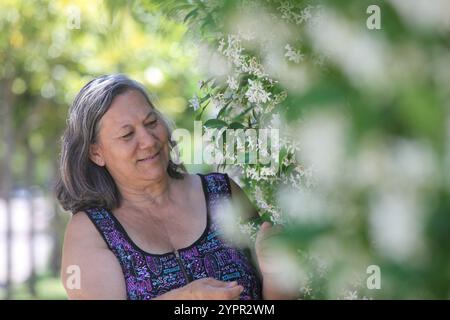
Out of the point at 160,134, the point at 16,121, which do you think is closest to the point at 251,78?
the point at 160,134

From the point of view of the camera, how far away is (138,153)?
8.36ft

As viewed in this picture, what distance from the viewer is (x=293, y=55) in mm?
1401

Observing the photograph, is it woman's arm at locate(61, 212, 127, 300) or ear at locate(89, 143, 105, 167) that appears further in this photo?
ear at locate(89, 143, 105, 167)

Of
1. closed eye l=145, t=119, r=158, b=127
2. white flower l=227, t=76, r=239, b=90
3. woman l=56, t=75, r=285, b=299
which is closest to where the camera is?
white flower l=227, t=76, r=239, b=90

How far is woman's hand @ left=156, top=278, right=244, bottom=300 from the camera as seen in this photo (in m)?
2.12

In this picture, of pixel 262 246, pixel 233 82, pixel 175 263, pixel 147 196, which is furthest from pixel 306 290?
pixel 147 196

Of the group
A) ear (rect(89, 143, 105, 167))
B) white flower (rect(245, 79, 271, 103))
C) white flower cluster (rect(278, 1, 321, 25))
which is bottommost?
ear (rect(89, 143, 105, 167))

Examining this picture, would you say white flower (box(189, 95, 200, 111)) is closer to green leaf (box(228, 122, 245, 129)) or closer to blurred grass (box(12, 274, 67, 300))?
green leaf (box(228, 122, 245, 129))

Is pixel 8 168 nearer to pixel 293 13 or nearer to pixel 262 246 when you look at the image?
pixel 262 246

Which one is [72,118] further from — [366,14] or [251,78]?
[366,14]

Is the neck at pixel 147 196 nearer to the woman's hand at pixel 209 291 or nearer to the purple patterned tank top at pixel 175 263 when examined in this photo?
the purple patterned tank top at pixel 175 263

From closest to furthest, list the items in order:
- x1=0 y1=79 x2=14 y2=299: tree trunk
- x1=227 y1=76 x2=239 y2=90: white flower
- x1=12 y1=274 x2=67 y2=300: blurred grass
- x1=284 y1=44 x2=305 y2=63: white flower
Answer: x1=284 y1=44 x2=305 y2=63: white flower → x1=227 y1=76 x2=239 y2=90: white flower → x1=0 y1=79 x2=14 y2=299: tree trunk → x1=12 y1=274 x2=67 y2=300: blurred grass

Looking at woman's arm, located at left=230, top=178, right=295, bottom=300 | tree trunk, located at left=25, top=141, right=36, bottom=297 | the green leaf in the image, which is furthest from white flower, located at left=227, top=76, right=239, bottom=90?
tree trunk, located at left=25, top=141, right=36, bottom=297

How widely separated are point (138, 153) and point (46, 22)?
16.4ft
